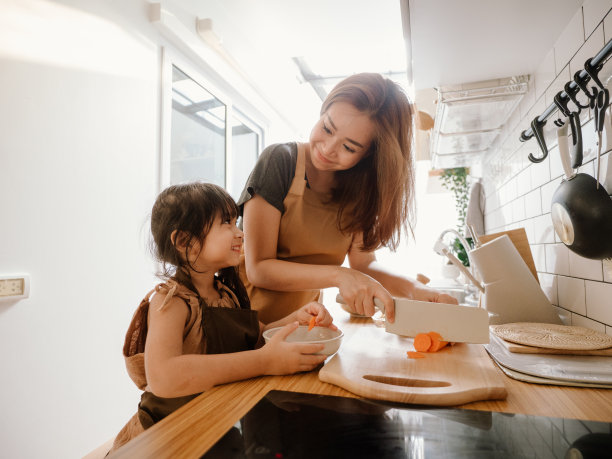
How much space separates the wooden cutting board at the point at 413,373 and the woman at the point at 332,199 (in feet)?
0.54

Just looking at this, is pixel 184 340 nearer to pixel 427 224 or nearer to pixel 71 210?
pixel 71 210

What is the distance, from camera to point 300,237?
1.07 meters

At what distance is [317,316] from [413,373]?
0.23m

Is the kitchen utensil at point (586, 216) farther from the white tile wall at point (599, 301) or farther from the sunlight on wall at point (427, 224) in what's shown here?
the sunlight on wall at point (427, 224)

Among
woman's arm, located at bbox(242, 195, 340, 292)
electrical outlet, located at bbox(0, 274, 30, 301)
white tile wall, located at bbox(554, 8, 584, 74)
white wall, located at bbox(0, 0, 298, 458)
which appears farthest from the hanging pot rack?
electrical outlet, located at bbox(0, 274, 30, 301)

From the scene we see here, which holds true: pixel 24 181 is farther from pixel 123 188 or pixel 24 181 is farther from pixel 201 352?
pixel 201 352

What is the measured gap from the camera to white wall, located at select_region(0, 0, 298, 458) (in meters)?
1.32

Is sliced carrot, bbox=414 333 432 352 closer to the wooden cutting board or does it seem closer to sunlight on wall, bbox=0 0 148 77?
the wooden cutting board

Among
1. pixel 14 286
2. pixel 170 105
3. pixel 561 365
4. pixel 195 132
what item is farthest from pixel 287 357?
pixel 195 132

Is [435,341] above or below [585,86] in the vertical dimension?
below

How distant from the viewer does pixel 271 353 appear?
→ 62 centimetres

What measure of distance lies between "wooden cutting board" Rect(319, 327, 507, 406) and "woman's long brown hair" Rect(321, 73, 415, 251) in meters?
0.41

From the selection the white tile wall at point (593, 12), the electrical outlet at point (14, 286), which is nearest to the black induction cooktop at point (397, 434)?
the white tile wall at point (593, 12)

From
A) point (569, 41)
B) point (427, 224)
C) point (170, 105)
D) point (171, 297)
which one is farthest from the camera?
point (427, 224)
